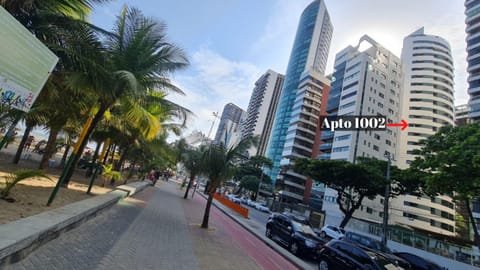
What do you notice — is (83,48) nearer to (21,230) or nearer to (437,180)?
(21,230)

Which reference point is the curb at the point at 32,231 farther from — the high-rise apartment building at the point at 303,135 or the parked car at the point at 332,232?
the high-rise apartment building at the point at 303,135

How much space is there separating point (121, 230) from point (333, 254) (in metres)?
7.14

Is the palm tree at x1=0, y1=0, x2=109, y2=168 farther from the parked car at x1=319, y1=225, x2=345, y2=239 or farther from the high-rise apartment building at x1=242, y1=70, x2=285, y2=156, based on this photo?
the high-rise apartment building at x1=242, y1=70, x2=285, y2=156

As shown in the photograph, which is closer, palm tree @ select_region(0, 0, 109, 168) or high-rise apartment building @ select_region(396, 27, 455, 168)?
palm tree @ select_region(0, 0, 109, 168)

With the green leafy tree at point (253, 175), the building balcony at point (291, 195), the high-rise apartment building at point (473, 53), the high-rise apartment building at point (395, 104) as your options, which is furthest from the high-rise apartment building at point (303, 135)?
the high-rise apartment building at point (473, 53)

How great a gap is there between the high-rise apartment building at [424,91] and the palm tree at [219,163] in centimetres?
6420

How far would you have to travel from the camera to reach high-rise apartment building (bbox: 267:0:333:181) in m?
81.1

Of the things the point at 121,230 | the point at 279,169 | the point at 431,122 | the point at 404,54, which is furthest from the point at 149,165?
the point at 404,54

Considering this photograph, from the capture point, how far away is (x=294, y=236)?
11.3 metres

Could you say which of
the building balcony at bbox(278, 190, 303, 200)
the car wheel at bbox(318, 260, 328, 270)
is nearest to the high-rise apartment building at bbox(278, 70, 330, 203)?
the building balcony at bbox(278, 190, 303, 200)

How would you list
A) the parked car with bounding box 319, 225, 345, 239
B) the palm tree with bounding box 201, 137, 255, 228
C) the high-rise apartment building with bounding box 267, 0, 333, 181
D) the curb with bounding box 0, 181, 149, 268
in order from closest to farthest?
the curb with bounding box 0, 181, 149, 268
the palm tree with bounding box 201, 137, 255, 228
the parked car with bounding box 319, 225, 345, 239
the high-rise apartment building with bounding box 267, 0, 333, 181

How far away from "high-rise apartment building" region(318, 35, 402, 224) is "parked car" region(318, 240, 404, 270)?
43461 millimetres

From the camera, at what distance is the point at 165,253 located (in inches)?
242

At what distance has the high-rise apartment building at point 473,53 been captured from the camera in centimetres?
4353
